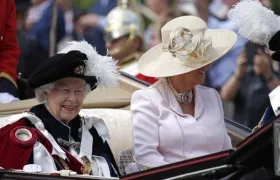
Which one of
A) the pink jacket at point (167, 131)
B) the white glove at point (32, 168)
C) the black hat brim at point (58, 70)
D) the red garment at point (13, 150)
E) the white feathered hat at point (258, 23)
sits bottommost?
the white glove at point (32, 168)

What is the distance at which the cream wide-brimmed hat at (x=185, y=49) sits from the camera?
5453 millimetres

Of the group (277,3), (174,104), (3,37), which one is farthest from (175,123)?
(277,3)

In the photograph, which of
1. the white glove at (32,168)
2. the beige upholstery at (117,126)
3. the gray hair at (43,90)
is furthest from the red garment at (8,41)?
the white glove at (32,168)

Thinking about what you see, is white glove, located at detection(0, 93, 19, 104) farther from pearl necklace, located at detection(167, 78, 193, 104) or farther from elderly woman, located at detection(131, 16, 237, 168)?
pearl necklace, located at detection(167, 78, 193, 104)

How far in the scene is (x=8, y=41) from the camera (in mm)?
6266

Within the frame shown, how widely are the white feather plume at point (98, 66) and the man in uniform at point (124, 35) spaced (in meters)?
3.22

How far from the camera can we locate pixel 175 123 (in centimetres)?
541

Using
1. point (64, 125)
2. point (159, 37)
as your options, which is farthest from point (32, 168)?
point (159, 37)

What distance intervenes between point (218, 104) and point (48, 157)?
3.10 ft

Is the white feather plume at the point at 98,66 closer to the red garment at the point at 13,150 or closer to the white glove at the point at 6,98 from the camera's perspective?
the red garment at the point at 13,150

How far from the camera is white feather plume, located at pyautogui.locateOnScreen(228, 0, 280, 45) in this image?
530cm

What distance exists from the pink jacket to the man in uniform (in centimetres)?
318

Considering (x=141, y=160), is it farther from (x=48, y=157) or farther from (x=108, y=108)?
(x=108, y=108)

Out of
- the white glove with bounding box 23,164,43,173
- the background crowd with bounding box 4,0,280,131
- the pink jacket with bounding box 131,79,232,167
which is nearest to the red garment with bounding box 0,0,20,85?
the pink jacket with bounding box 131,79,232,167
